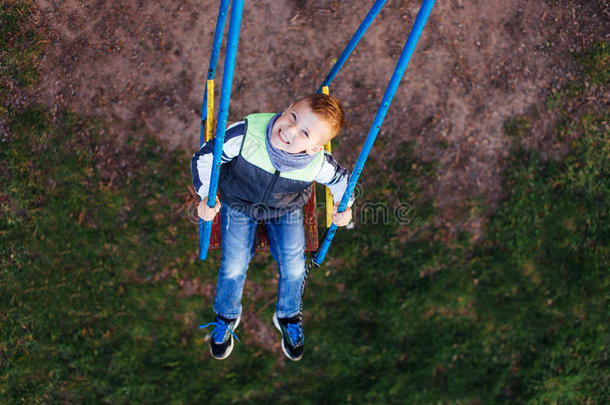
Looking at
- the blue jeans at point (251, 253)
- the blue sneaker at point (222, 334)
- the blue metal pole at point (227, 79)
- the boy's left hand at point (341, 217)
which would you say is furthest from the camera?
the blue sneaker at point (222, 334)

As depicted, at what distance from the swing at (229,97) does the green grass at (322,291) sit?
0.93m

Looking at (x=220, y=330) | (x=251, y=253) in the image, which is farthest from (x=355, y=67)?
(x=220, y=330)

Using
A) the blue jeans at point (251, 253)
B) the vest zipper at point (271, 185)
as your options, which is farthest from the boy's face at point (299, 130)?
the blue jeans at point (251, 253)

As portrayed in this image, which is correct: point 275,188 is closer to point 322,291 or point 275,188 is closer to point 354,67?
point 322,291

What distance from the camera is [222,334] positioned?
3.41 metres

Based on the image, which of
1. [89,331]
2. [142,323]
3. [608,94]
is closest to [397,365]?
[142,323]

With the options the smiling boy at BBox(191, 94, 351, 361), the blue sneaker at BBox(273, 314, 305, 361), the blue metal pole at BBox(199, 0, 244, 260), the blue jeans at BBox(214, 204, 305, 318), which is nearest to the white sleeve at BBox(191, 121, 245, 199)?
the smiling boy at BBox(191, 94, 351, 361)

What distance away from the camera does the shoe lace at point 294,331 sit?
339 cm

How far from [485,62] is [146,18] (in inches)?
123

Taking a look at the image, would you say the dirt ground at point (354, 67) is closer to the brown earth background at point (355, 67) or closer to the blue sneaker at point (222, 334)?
the brown earth background at point (355, 67)

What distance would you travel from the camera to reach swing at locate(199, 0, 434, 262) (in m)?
1.83

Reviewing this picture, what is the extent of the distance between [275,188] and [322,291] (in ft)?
5.21

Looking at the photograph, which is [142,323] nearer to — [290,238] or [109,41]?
[290,238]

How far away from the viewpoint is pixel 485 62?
4.29 m
